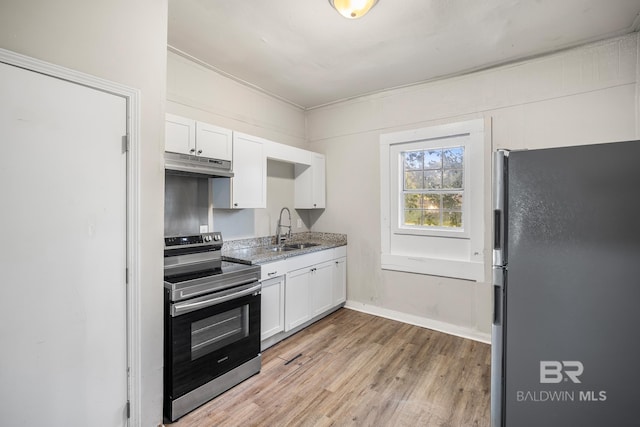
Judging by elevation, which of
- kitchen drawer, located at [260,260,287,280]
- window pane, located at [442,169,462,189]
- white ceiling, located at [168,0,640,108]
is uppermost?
white ceiling, located at [168,0,640,108]

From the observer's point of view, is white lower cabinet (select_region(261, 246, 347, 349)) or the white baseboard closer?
white lower cabinet (select_region(261, 246, 347, 349))

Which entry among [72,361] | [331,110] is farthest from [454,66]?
[72,361]

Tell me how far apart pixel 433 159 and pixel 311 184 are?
5.10 feet

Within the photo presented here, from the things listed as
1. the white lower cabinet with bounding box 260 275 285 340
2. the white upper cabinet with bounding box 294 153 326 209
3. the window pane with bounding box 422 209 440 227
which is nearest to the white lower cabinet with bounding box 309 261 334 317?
the white lower cabinet with bounding box 260 275 285 340

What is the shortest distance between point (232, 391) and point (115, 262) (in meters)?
1.30

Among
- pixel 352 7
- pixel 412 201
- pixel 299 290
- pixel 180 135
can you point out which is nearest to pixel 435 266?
pixel 412 201

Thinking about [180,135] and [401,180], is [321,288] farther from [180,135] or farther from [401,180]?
[180,135]

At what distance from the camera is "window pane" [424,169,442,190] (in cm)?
343

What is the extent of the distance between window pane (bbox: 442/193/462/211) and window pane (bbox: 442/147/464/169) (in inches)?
12.7

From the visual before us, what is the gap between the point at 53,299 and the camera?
151cm

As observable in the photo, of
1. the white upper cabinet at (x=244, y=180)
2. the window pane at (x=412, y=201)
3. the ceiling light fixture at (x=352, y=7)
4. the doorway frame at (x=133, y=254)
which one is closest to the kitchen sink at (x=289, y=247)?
the white upper cabinet at (x=244, y=180)

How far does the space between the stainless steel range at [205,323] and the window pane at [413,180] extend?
212cm

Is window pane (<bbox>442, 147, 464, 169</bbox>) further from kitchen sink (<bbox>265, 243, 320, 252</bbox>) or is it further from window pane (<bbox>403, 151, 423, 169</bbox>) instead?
kitchen sink (<bbox>265, 243, 320, 252</bbox>)

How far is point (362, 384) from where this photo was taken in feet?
7.74
